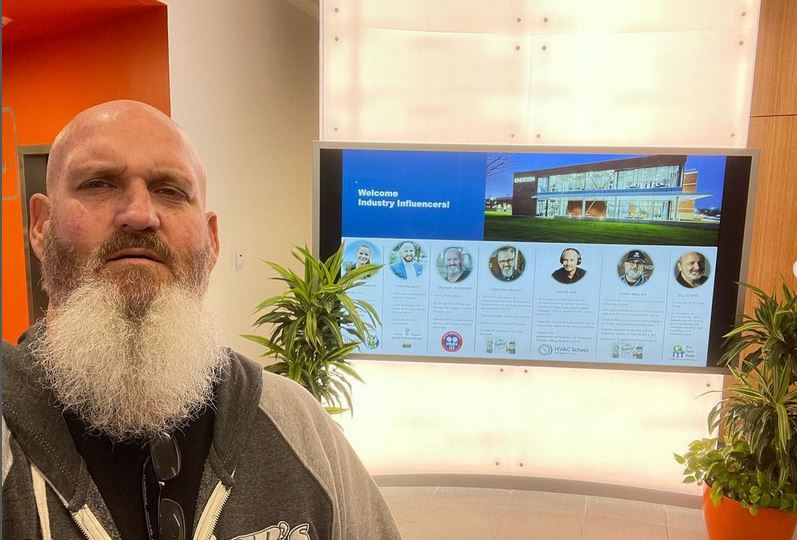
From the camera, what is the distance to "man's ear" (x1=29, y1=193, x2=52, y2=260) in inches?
37.4

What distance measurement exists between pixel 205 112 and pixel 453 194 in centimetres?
212

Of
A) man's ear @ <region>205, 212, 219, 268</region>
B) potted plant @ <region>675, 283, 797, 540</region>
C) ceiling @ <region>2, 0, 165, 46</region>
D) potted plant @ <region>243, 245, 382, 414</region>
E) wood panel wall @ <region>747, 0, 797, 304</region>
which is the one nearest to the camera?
man's ear @ <region>205, 212, 219, 268</region>

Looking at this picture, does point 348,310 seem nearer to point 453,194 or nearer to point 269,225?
point 453,194

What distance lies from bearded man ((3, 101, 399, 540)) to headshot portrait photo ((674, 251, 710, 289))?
2.48 meters

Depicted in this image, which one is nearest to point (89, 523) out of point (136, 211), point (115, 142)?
point (136, 211)

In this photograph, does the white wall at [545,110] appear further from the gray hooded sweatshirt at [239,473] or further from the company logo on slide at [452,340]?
the gray hooded sweatshirt at [239,473]

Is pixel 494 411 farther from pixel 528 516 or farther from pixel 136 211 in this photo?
pixel 136 211

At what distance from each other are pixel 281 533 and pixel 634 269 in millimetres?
2471

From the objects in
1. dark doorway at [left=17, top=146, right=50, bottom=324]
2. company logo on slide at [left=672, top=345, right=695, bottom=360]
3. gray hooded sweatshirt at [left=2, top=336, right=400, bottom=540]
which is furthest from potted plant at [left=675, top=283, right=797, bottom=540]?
dark doorway at [left=17, top=146, right=50, bottom=324]

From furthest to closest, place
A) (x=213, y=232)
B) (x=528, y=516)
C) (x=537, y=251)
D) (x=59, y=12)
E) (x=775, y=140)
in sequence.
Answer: (x=59, y=12) → (x=775, y=140) → (x=528, y=516) → (x=537, y=251) → (x=213, y=232)

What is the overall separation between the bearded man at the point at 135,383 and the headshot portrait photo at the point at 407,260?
196 cm

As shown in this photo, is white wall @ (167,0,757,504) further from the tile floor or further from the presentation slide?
the presentation slide

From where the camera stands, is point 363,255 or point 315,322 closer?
point 315,322

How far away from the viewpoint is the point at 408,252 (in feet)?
9.78
